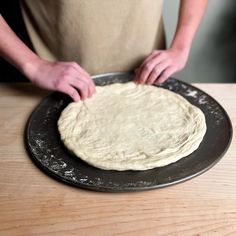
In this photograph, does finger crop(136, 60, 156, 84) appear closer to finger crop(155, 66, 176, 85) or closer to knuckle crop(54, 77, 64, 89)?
finger crop(155, 66, 176, 85)

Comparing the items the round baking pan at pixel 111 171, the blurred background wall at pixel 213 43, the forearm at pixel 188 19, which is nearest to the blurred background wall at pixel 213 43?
the blurred background wall at pixel 213 43

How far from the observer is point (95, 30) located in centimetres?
101

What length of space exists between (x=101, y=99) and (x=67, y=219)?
1.21ft

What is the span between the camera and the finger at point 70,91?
Answer: 868 mm

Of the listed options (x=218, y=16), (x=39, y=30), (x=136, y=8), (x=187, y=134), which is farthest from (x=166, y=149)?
(x=218, y=16)

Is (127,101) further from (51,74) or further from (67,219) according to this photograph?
(67,219)

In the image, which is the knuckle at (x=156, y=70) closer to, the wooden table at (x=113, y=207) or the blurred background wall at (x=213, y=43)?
the wooden table at (x=113, y=207)

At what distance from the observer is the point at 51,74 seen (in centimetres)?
88

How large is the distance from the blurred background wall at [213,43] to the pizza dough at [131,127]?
0.73 metres

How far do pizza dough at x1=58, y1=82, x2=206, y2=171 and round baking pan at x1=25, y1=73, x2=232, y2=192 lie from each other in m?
0.01

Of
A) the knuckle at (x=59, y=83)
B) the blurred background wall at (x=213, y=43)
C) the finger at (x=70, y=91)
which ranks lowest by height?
the blurred background wall at (x=213, y=43)

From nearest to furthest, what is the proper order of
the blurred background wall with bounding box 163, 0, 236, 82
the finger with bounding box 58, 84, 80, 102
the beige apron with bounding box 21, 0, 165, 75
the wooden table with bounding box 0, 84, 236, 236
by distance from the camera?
the wooden table with bounding box 0, 84, 236, 236
the finger with bounding box 58, 84, 80, 102
the beige apron with bounding box 21, 0, 165, 75
the blurred background wall with bounding box 163, 0, 236, 82

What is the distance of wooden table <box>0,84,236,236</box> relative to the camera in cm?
59

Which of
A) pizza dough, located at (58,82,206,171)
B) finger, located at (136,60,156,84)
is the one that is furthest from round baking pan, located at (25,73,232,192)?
finger, located at (136,60,156,84)
